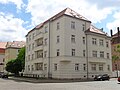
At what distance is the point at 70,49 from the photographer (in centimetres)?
4188

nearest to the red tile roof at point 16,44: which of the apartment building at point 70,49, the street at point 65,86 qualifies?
the apartment building at point 70,49

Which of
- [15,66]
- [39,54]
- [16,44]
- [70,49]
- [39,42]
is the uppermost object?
[16,44]

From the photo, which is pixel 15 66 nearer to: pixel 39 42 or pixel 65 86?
pixel 39 42

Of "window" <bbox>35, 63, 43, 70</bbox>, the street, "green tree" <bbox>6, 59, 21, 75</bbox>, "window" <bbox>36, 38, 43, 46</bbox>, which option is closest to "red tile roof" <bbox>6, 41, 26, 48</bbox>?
"green tree" <bbox>6, 59, 21, 75</bbox>

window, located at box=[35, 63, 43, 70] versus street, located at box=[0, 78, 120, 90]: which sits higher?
window, located at box=[35, 63, 43, 70]

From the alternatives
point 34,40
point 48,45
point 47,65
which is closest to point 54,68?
point 47,65

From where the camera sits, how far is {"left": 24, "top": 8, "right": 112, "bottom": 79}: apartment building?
41406 millimetres

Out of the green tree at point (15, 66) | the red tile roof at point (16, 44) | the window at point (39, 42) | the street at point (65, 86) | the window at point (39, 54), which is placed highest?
the red tile roof at point (16, 44)

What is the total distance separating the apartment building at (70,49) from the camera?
4141cm

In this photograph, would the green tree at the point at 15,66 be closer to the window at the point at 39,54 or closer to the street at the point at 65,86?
the window at the point at 39,54

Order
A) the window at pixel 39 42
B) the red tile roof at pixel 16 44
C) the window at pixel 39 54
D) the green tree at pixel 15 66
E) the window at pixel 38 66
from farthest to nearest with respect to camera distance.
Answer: the red tile roof at pixel 16 44, the green tree at pixel 15 66, the window at pixel 39 42, the window at pixel 39 54, the window at pixel 38 66

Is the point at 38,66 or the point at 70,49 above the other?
the point at 70,49

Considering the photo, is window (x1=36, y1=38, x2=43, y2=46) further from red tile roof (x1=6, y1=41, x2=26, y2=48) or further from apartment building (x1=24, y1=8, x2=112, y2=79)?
red tile roof (x1=6, y1=41, x2=26, y2=48)

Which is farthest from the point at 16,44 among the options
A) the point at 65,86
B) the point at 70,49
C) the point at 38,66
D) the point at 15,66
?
the point at 65,86
